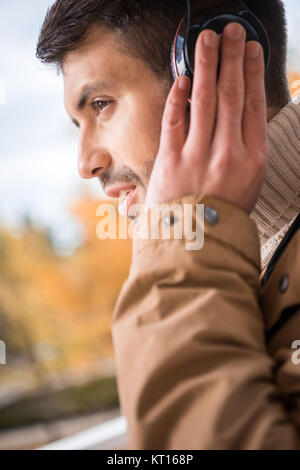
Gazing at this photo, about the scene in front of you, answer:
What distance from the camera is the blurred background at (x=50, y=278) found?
329cm

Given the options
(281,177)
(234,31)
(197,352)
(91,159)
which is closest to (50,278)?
(91,159)

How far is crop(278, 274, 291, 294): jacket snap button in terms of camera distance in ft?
1.87

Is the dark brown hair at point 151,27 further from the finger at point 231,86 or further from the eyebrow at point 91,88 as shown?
the finger at point 231,86

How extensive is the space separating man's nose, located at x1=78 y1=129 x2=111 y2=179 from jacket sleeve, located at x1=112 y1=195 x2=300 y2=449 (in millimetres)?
466

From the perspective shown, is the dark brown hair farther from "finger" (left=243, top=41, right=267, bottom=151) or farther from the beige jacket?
the beige jacket

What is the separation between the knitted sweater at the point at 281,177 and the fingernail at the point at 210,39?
0.66 ft

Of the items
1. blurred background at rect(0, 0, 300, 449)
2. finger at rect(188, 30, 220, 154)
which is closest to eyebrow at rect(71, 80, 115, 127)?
finger at rect(188, 30, 220, 154)

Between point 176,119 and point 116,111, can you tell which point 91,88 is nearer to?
point 116,111

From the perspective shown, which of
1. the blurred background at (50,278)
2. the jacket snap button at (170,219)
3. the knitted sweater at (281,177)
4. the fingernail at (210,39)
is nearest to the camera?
the jacket snap button at (170,219)

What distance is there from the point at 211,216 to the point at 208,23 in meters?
0.35

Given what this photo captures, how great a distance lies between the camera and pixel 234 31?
→ 70 cm

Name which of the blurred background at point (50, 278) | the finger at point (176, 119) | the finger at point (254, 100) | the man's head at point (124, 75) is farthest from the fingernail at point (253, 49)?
the blurred background at point (50, 278)
